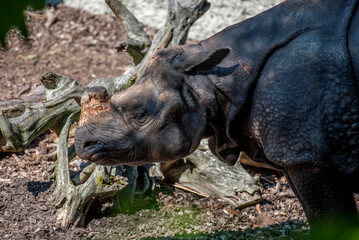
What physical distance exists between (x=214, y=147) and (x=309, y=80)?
4.46ft

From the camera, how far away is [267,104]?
383 cm

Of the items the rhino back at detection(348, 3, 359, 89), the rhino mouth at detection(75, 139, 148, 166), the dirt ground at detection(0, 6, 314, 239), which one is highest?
the rhino back at detection(348, 3, 359, 89)

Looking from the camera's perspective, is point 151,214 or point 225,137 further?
point 151,214

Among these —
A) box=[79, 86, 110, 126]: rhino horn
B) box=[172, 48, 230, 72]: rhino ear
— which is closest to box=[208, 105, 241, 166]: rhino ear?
box=[172, 48, 230, 72]: rhino ear

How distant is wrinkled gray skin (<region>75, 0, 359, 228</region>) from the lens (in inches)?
144

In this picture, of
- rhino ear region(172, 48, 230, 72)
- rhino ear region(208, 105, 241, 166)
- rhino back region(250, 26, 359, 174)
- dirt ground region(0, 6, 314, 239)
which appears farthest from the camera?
dirt ground region(0, 6, 314, 239)

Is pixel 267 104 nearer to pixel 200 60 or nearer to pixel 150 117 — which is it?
pixel 200 60

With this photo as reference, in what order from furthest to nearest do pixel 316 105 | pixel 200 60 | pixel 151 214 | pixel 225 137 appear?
pixel 151 214
pixel 225 137
pixel 200 60
pixel 316 105

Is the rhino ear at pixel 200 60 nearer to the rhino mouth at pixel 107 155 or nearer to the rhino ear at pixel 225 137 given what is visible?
the rhino ear at pixel 225 137

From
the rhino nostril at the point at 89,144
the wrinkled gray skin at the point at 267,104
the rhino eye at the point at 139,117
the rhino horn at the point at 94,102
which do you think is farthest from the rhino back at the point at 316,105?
the rhino nostril at the point at 89,144

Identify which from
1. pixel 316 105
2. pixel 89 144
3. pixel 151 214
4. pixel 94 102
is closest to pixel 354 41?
pixel 316 105

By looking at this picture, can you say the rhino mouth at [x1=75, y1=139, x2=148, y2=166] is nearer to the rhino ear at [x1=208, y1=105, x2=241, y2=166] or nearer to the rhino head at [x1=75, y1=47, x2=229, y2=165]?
the rhino head at [x1=75, y1=47, x2=229, y2=165]

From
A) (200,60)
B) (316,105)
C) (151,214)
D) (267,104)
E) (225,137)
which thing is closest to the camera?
(316,105)

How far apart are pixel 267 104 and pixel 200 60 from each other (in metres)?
0.69
